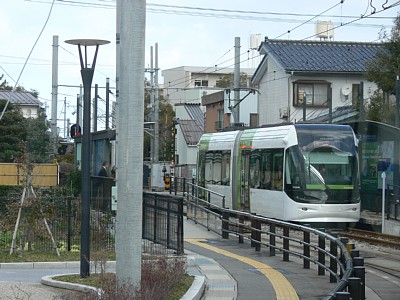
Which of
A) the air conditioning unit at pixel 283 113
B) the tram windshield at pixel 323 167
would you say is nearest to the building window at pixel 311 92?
the air conditioning unit at pixel 283 113

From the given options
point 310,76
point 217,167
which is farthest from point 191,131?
point 217,167

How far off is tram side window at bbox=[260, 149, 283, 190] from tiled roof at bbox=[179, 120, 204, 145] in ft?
142

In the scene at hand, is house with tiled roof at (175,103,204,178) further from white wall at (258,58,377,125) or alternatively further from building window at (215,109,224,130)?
white wall at (258,58,377,125)

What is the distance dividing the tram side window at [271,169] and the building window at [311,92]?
2343 centimetres

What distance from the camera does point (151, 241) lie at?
1777 centimetres

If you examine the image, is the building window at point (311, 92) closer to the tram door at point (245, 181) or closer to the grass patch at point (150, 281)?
the tram door at point (245, 181)

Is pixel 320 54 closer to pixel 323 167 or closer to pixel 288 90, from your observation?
pixel 288 90

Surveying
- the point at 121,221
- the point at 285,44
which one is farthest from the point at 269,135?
the point at 285,44

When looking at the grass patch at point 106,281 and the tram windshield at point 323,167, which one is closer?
the grass patch at point 106,281

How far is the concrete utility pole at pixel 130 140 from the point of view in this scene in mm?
10125

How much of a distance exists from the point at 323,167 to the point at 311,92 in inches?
1018

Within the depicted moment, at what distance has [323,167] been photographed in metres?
23.4

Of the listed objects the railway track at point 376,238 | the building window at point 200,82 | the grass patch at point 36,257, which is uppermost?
the building window at point 200,82

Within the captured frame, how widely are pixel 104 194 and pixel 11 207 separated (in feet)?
28.6
